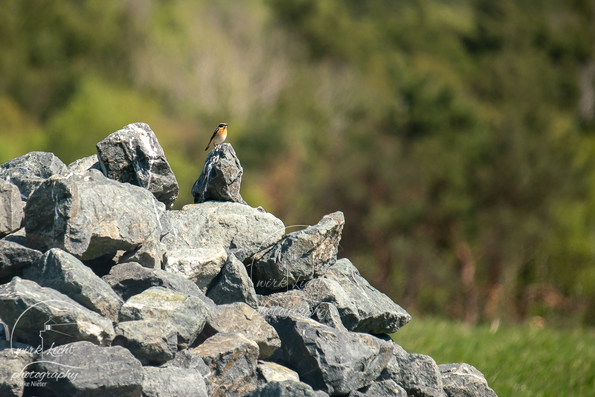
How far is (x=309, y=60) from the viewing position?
5878cm

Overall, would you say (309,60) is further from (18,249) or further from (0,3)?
(18,249)

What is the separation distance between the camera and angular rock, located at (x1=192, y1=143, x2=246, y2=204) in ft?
22.2

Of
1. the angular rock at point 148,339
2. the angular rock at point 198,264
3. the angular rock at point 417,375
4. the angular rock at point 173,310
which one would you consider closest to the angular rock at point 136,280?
the angular rock at point 173,310

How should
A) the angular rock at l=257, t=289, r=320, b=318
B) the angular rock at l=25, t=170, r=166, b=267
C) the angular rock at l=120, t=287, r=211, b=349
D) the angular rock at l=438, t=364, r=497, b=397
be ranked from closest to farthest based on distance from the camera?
1. the angular rock at l=120, t=287, r=211, b=349
2. the angular rock at l=25, t=170, r=166, b=267
3. the angular rock at l=257, t=289, r=320, b=318
4. the angular rock at l=438, t=364, r=497, b=397

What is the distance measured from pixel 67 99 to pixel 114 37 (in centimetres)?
1082

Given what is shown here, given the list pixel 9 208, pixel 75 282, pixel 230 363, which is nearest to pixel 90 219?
pixel 75 282

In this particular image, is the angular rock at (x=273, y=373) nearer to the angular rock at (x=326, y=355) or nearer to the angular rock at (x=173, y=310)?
the angular rock at (x=326, y=355)

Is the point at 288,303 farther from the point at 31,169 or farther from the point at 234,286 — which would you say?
the point at 31,169

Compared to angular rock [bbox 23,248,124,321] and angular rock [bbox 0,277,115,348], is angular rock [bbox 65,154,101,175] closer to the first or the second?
angular rock [bbox 23,248,124,321]

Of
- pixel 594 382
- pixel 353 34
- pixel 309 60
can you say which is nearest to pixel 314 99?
pixel 309 60

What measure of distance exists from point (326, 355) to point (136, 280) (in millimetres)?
1837

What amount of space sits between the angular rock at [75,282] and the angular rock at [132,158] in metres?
1.59

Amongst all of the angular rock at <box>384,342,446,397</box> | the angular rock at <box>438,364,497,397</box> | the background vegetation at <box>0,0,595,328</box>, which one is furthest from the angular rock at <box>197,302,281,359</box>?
the background vegetation at <box>0,0,595,328</box>

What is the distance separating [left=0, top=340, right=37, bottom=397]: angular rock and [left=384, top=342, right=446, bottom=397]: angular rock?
133 inches
